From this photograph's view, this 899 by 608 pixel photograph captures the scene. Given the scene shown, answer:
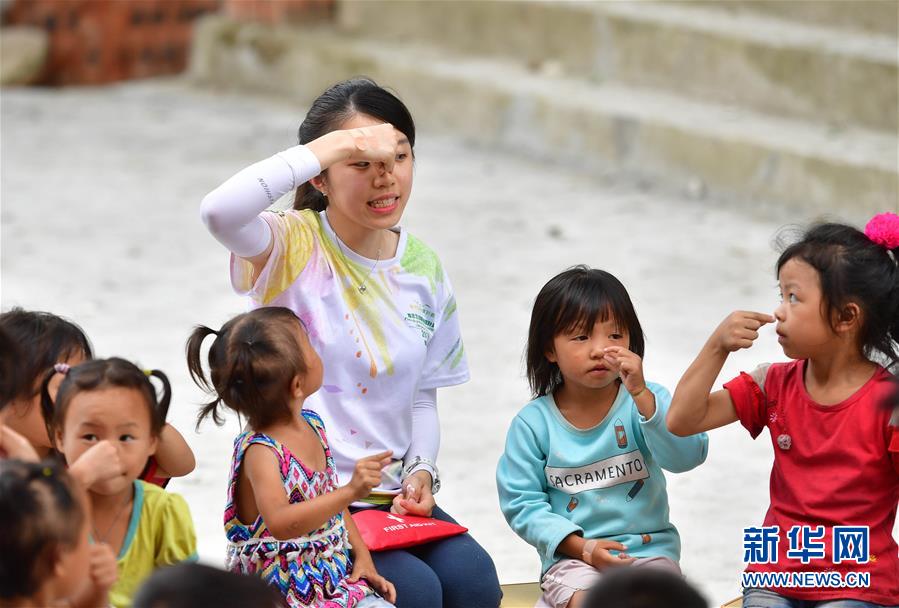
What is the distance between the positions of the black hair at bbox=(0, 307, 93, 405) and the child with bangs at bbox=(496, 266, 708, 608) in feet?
3.12

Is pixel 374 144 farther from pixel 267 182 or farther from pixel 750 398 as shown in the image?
pixel 750 398

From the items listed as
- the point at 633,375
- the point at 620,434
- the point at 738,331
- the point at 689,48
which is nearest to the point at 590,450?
the point at 620,434

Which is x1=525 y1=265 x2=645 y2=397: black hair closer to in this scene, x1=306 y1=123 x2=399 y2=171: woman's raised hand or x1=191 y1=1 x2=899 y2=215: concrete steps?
x1=306 y1=123 x2=399 y2=171: woman's raised hand

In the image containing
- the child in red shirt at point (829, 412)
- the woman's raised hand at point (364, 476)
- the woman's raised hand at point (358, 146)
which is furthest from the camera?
the woman's raised hand at point (358, 146)

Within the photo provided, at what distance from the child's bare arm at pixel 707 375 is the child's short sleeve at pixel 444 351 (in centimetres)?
56

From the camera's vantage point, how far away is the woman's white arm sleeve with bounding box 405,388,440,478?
126 inches

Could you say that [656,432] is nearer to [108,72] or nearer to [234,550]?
[234,550]

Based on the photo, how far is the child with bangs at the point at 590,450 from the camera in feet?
9.89

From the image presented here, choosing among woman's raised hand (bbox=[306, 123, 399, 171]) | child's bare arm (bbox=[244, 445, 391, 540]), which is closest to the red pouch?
child's bare arm (bbox=[244, 445, 391, 540])

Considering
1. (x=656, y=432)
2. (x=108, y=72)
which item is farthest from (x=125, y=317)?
(x=108, y=72)

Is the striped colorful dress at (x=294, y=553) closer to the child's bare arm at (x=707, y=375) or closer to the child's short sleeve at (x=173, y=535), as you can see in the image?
the child's short sleeve at (x=173, y=535)

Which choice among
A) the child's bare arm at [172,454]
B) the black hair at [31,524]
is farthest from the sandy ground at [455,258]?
the black hair at [31,524]

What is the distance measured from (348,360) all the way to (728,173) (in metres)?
4.76

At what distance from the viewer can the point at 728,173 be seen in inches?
294
